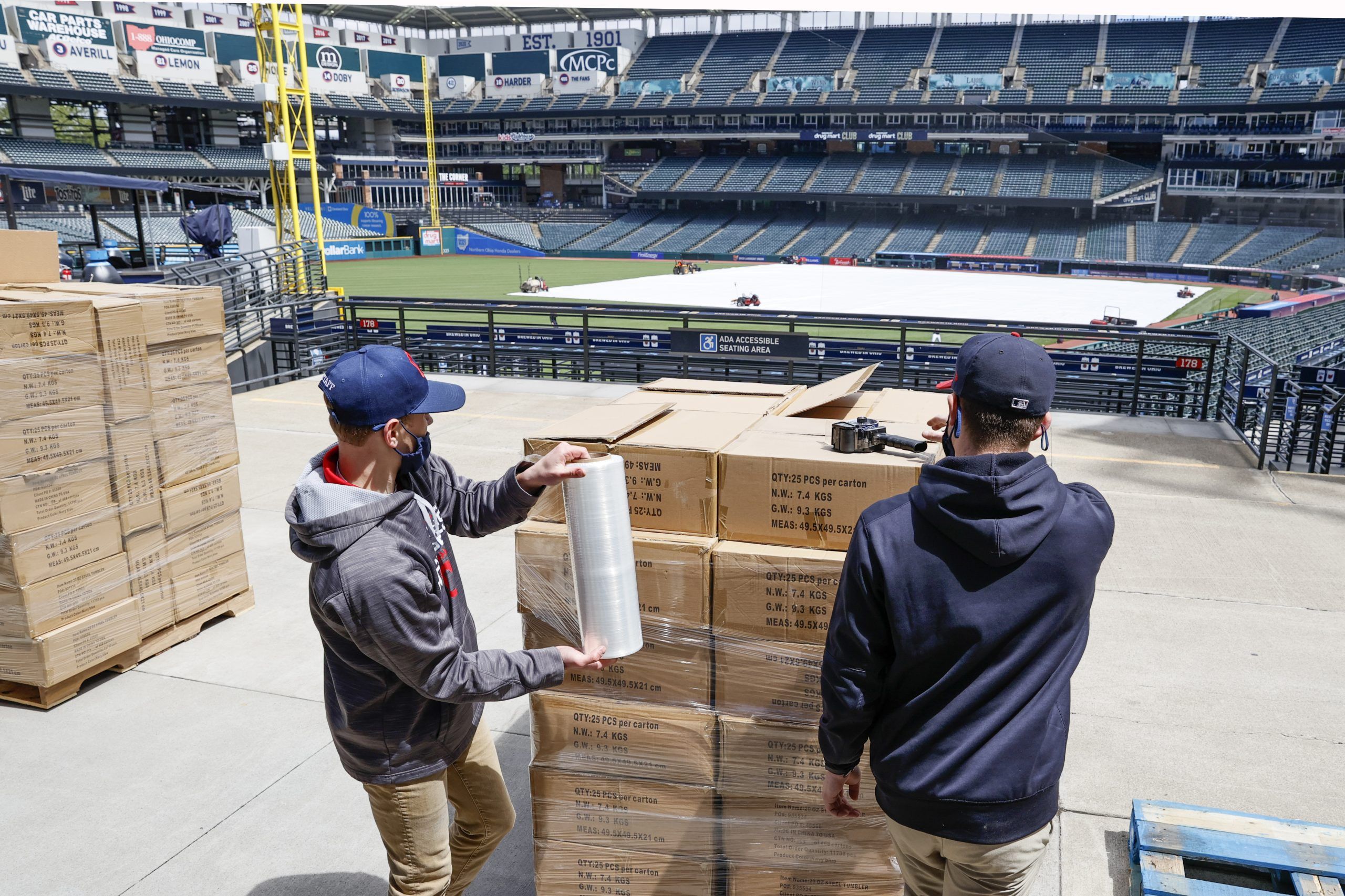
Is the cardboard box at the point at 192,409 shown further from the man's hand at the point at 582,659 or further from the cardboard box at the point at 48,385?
the man's hand at the point at 582,659

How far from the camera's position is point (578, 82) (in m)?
76.7

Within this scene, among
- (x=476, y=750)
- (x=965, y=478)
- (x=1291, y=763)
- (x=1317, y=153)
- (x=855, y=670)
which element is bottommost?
(x=1291, y=763)

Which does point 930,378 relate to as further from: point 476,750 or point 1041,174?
A: point 1041,174

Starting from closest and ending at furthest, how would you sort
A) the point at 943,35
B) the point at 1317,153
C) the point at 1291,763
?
the point at 1291,763 < the point at 1317,153 < the point at 943,35

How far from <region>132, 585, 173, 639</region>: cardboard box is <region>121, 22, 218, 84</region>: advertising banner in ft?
222

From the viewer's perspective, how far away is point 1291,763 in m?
4.43

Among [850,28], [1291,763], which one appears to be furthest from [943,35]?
[1291,763]

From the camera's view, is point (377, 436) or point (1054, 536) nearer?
point (1054, 536)

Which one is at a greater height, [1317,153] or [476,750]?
[1317,153]

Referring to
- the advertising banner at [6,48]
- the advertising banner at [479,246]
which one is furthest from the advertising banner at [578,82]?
the advertising banner at [6,48]

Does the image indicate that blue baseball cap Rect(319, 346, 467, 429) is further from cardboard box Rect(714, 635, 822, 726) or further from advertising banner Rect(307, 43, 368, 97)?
advertising banner Rect(307, 43, 368, 97)

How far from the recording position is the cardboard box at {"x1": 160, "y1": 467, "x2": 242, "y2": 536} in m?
5.65

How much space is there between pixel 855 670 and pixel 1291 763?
11.2ft

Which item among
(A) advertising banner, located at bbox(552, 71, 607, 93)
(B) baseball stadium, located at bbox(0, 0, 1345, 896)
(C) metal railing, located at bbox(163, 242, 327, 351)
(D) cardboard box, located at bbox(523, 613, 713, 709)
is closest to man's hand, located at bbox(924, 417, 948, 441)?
(B) baseball stadium, located at bbox(0, 0, 1345, 896)
